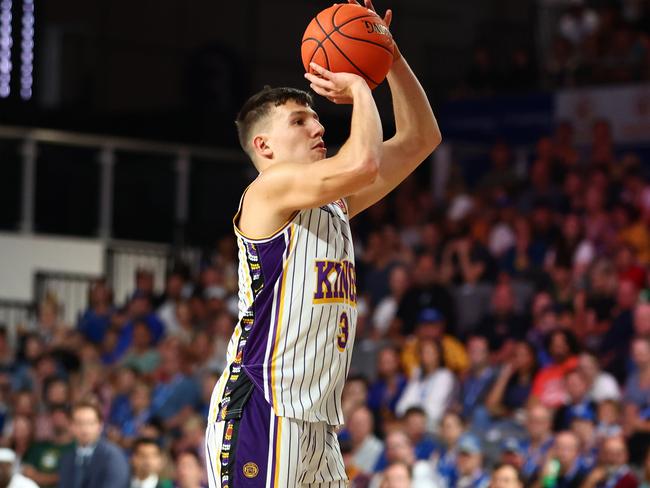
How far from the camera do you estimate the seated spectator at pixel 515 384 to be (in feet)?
36.1

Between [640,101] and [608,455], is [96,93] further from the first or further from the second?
[608,455]

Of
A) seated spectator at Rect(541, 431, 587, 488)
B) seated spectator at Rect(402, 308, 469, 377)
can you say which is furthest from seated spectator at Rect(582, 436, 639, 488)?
seated spectator at Rect(402, 308, 469, 377)

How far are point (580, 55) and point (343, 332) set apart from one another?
13.0 metres

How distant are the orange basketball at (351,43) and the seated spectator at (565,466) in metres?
5.10

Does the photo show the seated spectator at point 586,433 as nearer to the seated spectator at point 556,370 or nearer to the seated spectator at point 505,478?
the seated spectator at point 556,370

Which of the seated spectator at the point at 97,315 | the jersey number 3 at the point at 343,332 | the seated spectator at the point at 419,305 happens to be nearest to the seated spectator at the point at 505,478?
the jersey number 3 at the point at 343,332

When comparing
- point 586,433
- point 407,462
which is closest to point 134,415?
point 407,462

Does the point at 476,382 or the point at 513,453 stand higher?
the point at 476,382

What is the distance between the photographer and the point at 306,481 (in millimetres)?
4754

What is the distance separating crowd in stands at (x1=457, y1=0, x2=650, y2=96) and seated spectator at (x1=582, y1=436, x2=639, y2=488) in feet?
25.6

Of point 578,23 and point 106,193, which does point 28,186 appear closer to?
point 106,193

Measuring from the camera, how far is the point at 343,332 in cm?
473

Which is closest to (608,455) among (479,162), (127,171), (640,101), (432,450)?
(432,450)

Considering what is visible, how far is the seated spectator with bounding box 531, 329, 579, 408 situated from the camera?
10.6m
